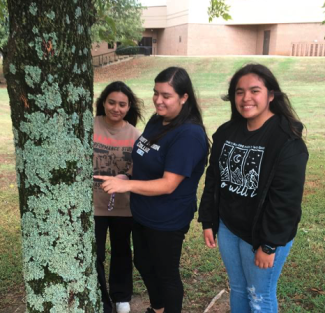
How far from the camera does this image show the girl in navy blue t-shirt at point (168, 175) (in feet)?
7.09

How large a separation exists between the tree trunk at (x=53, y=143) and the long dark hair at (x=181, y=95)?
0.55 metres

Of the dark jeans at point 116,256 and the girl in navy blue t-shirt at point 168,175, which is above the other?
the girl in navy blue t-shirt at point 168,175

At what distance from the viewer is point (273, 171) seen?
1.93m

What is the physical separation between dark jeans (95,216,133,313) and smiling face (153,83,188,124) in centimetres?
90

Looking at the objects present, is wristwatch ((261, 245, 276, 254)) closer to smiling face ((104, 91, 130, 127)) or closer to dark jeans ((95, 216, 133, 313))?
dark jeans ((95, 216, 133, 313))

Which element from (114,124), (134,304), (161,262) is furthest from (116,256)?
(114,124)

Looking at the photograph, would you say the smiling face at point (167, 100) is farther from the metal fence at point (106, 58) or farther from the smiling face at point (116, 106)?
the metal fence at point (106, 58)

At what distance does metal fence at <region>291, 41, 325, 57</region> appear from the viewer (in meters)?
33.6

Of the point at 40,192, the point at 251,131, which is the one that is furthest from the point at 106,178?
the point at 251,131

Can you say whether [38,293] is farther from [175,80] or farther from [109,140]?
[175,80]

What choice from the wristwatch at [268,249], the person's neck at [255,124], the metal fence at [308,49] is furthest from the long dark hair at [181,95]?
the metal fence at [308,49]

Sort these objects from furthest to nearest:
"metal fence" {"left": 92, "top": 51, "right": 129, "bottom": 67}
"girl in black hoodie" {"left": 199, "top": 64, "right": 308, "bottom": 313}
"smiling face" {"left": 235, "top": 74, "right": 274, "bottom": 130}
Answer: "metal fence" {"left": 92, "top": 51, "right": 129, "bottom": 67}
"smiling face" {"left": 235, "top": 74, "right": 274, "bottom": 130}
"girl in black hoodie" {"left": 199, "top": 64, "right": 308, "bottom": 313}

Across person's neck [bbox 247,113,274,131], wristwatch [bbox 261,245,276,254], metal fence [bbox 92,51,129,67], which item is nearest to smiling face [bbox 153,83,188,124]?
person's neck [bbox 247,113,274,131]

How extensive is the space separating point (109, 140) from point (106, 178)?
698mm
